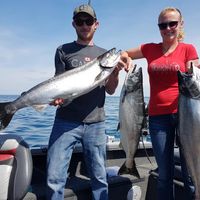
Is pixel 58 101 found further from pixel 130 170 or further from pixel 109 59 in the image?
pixel 130 170

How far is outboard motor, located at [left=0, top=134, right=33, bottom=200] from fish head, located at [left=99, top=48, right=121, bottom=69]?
146 cm

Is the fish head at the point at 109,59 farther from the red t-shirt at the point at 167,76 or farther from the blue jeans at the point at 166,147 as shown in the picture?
the blue jeans at the point at 166,147

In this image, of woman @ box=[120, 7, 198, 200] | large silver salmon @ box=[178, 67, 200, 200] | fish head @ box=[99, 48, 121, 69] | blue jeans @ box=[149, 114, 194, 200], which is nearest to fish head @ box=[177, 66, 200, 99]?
large silver salmon @ box=[178, 67, 200, 200]

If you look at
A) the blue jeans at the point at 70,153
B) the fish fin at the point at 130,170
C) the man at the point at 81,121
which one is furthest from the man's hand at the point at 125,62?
the fish fin at the point at 130,170

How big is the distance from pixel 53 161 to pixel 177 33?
2.18 metres

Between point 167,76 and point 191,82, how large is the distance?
389 mm

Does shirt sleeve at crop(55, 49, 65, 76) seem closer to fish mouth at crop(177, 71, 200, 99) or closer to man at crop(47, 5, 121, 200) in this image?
man at crop(47, 5, 121, 200)

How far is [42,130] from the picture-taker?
1380cm

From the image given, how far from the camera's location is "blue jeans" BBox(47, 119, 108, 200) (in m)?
4.58

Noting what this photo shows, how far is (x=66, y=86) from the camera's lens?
4.63 m

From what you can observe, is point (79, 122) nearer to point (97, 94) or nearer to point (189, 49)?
point (97, 94)

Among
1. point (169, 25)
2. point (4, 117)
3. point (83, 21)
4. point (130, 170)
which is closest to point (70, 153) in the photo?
point (130, 170)

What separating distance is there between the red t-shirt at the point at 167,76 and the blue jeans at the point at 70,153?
87cm

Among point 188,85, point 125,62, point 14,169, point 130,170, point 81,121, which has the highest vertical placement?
point 125,62
